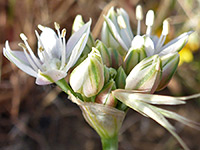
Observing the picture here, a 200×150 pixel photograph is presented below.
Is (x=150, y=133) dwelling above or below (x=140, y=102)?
below

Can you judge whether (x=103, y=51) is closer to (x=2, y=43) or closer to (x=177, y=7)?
(x=2, y=43)

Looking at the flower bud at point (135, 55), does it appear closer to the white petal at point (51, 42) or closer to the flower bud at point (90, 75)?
the flower bud at point (90, 75)

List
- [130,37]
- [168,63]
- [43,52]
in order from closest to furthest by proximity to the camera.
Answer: [168,63]
[43,52]
[130,37]

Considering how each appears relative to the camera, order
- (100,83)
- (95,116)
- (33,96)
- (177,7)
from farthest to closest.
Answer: (177,7) → (33,96) → (95,116) → (100,83)

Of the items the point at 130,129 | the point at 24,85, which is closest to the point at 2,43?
the point at 24,85

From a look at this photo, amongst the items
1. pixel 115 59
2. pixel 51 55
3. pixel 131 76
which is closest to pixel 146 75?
pixel 131 76

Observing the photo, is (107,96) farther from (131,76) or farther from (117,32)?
(117,32)

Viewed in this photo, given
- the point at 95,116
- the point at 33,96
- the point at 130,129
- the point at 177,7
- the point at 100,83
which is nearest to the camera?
the point at 100,83
